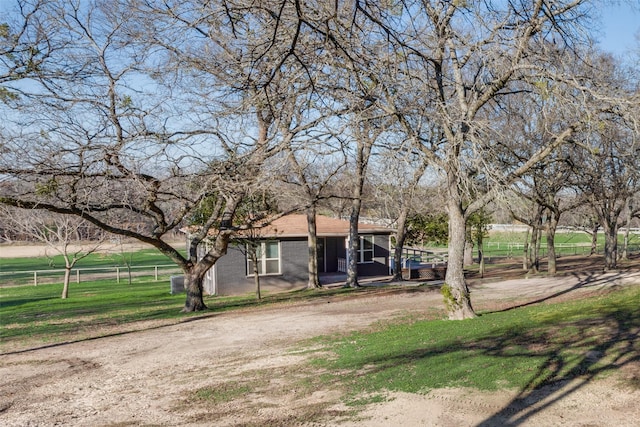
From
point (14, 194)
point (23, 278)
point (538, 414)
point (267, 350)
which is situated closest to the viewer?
point (538, 414)

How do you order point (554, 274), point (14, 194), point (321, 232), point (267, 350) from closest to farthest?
point (267, 350) < point (14, 194) < point (554, 274) < point (321, 232)

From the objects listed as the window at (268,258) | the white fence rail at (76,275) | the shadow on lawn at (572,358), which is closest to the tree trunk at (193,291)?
the window at (268,258)

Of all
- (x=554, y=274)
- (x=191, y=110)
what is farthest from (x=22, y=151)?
(x=554, y=274)

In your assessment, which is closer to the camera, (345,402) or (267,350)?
(345,402)

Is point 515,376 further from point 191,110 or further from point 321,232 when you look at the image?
point 321,232

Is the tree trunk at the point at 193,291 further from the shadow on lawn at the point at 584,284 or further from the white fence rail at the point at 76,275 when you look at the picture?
the white fence rail at the point at 76,275

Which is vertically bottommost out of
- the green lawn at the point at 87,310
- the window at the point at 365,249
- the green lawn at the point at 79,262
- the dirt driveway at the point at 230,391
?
the green lawn at the point at 87,310

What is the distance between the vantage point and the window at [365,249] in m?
31.4

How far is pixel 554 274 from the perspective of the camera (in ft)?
84.4

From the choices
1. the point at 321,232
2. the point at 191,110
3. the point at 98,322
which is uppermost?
the point at 191,110

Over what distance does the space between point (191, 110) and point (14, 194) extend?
14.0 ft

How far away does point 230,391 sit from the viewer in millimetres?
8148

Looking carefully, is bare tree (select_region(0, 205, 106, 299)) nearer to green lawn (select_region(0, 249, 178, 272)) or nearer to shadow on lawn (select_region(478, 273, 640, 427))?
shadow on lawn (select_region(478, 273, 640, 427))

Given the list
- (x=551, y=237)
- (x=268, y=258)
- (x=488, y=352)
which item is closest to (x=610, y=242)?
(x=551, y=237)
